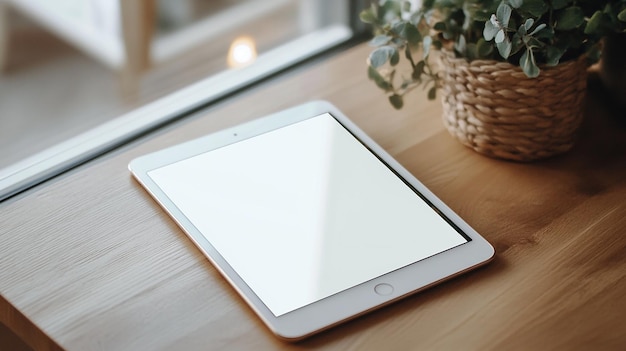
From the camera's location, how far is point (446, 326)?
2.17ft

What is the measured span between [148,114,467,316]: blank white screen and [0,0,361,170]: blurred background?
0.43 metres

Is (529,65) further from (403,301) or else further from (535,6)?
(403,301)

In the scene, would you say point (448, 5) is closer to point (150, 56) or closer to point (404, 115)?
point (404, 115)

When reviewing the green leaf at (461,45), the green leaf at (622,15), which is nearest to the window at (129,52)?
the green leaf at (461,45)

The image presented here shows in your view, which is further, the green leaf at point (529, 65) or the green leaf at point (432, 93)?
the green leaf at point (432, 93)

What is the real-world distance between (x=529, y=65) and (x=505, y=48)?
0.02 meters

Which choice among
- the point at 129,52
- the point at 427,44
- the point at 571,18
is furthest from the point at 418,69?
the point at 129,52

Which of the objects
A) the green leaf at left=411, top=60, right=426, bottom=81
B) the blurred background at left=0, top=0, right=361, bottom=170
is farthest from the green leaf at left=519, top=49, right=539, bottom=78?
the blurred background at left=0, top=0, right=361, bottom=170

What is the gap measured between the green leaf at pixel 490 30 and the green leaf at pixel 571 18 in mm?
59

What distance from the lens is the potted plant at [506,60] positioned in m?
0.74

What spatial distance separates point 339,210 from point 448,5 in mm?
219

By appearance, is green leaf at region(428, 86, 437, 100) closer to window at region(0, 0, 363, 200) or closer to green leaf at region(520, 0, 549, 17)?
green leaf at region(520, 0, 549, 17)

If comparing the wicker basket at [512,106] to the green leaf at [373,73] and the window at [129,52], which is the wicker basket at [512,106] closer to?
the green leaf at [373,73]

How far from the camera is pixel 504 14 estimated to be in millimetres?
719
